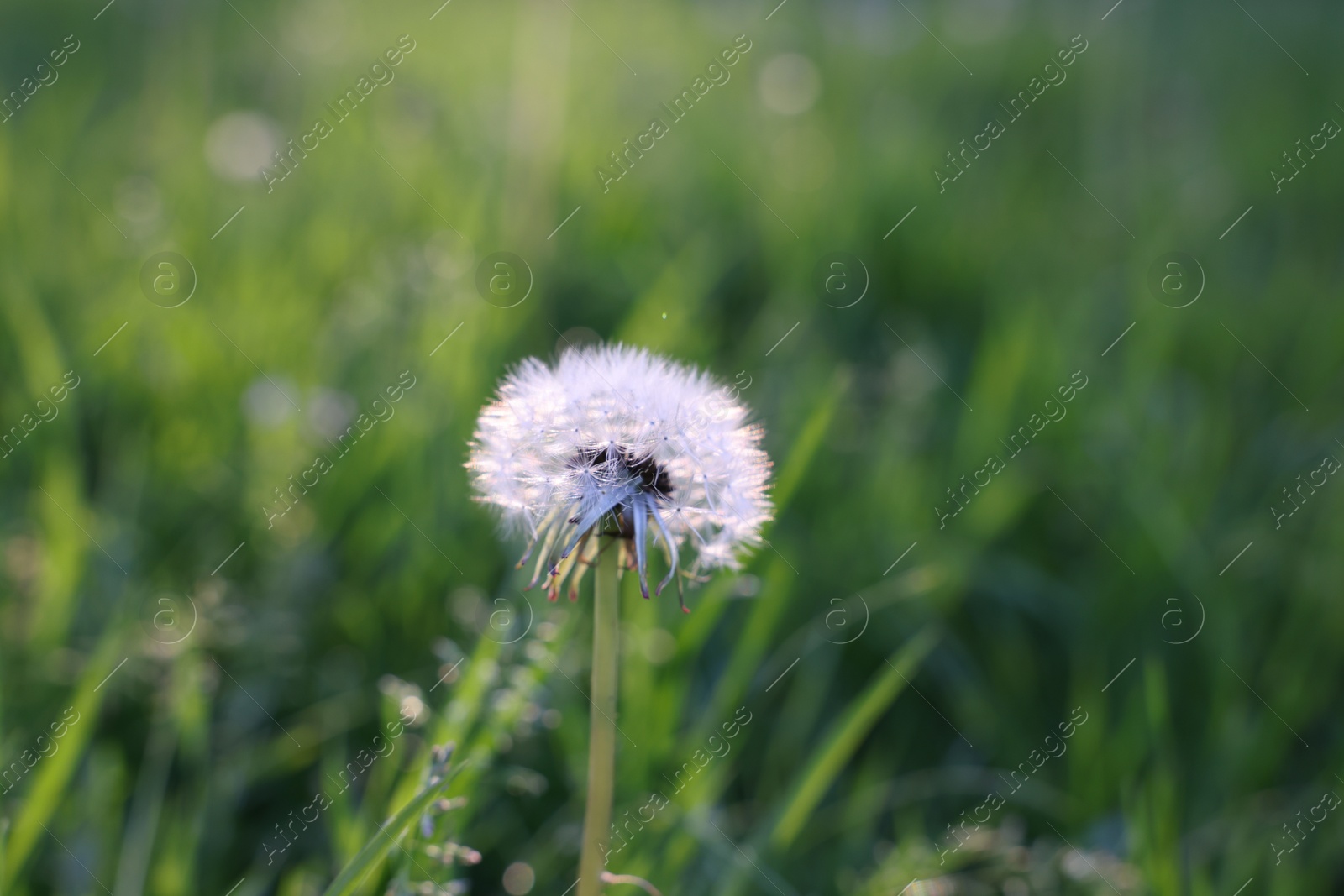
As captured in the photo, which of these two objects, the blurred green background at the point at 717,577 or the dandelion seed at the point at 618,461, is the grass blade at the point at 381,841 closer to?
the blurred green background at the point at 717,577

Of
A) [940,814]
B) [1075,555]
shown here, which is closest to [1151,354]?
[1075,555]

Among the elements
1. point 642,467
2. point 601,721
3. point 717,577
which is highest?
point 717,577

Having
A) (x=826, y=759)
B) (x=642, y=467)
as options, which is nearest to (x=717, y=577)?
(x=826, y=759)

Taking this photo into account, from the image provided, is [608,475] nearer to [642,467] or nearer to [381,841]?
[642,467]

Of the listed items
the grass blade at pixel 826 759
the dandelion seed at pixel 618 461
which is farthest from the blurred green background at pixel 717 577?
the dandelion seed at pixel 618 461

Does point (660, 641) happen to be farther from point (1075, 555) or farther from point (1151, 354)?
point (1151, 354)

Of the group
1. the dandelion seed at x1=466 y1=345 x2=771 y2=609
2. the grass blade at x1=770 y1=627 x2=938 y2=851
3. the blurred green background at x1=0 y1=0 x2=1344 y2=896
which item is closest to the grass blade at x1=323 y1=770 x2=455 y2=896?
the blurred green background at x1=0 y1=0 x2=1344 y2=896
